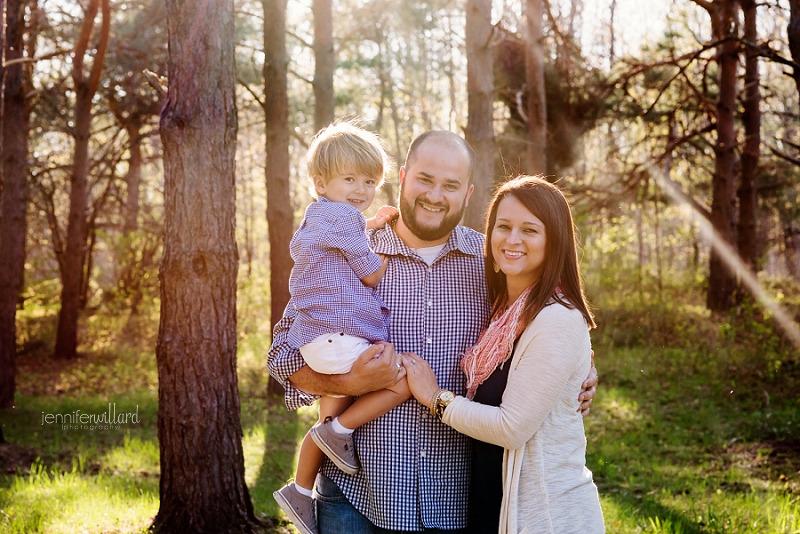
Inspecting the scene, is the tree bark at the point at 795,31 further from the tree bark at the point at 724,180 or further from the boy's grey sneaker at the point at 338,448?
the tree bark at the point at 724,180

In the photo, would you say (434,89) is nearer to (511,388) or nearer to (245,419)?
(245,419)

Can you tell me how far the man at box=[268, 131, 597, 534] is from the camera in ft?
8.47

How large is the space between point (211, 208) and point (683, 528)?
11.9 feet

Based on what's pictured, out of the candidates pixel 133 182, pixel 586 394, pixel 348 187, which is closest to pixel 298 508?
pixel 586 394

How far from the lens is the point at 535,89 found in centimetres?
1027

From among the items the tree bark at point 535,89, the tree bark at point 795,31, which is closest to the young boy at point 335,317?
the tree bark at point 795,31

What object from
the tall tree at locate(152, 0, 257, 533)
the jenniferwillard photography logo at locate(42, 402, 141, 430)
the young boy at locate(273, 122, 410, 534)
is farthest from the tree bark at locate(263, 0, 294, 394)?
the young boy at locate(273, 122, 410, 534)

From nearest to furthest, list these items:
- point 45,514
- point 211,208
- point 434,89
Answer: point 211,208 → point 45,514 → point 434,89

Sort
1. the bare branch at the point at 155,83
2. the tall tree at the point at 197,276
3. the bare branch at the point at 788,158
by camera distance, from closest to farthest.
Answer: the tall tree at the point at 197,276 < the bare branch at the point at 155,83 < the bare branch at the point at 788,158

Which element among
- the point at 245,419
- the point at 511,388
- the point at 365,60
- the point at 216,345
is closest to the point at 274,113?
the point at 245,419

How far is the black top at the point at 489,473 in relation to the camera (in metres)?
2.49

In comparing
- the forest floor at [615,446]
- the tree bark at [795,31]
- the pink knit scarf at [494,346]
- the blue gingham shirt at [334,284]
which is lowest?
the forest floor at [615,446]

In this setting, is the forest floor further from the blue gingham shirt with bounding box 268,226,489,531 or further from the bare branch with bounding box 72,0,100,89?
the bare branch with bounding box 72,0,100,89

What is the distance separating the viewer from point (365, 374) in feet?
8.46
